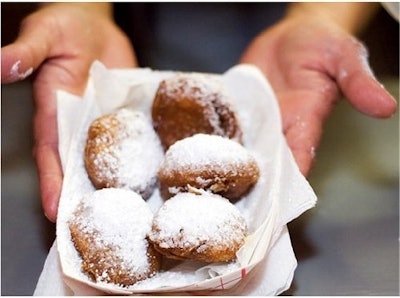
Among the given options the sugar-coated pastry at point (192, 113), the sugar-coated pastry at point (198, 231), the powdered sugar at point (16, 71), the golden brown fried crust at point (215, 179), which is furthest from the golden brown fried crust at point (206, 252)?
the powdered sugar at point (16, 71)

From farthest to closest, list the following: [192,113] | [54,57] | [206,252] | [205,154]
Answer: [54,57] → [192,113] → [205,154] → [206,252]

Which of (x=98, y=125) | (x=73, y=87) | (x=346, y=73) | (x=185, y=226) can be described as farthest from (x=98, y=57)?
(x=185, y=226)

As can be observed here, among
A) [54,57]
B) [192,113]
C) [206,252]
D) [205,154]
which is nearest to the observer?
[206,252]

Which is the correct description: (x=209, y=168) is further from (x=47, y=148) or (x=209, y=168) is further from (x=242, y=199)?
(x=47, y=148)

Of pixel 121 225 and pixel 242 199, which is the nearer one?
pixel 121 225

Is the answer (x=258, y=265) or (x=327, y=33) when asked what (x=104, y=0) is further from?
(x=258, y=265)

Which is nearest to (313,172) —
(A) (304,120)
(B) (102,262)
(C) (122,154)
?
(A) (304,120)

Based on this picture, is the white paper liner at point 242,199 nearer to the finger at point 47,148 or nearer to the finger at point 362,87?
the finger at point 47,148
